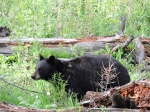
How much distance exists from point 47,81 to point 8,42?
2.75 metres


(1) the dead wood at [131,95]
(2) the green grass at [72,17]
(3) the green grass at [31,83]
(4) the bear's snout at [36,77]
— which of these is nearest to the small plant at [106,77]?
(3) the green grass at [31,83]

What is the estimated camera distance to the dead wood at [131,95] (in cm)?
525

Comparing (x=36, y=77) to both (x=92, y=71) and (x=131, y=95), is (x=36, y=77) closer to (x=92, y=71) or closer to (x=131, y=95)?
(x=92, y=71)

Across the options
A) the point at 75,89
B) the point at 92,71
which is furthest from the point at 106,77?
the point at 92,71

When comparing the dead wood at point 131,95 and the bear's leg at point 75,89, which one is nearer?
the dead wood at point 131,95

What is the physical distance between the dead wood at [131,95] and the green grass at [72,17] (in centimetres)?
608

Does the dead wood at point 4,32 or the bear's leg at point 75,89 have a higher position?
the dead wood at point 4,32

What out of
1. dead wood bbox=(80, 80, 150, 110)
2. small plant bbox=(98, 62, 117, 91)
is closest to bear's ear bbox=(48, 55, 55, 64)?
small plant bbox=(98, 62, 117, 91)

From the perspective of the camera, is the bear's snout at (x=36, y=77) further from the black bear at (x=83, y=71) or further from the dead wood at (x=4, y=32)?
the dead wood at (x=4, y=32)

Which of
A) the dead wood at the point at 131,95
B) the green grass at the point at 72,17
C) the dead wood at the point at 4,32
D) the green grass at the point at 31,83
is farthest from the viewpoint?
the green grass at the point at 72,17

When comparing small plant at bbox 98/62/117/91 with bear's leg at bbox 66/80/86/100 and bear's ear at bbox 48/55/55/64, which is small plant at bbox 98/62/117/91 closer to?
bear's leg at bbox 66/80/86/100

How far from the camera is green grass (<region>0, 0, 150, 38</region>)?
39.9 ft

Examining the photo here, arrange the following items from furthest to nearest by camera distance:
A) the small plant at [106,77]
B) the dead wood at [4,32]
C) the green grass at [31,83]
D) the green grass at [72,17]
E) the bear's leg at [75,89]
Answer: the green grass at [72,17] → the dead wood at [4,32] → the bear's leg at [75,89] → the green grass at [31,83] → the small plant at [106,77]

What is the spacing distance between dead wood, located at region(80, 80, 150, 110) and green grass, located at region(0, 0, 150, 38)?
239 inches
